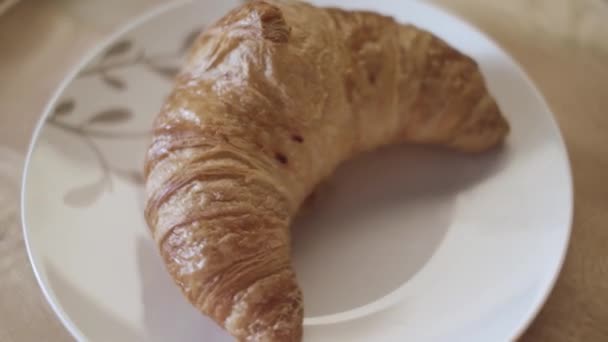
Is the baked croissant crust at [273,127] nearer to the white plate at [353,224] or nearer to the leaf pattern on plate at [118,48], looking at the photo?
the white plate at [353,224]

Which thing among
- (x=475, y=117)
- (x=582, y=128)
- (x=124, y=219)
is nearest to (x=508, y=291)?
(x=475, y=117)

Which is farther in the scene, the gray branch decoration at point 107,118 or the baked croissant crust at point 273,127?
the gray branch decoration at point 107,118

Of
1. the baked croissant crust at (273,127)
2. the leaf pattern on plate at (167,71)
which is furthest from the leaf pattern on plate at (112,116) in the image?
the baked croissant crust at (273,127)

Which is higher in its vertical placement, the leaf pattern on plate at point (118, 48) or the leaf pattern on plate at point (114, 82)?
the leaf pattern on plate at point (118, 48)

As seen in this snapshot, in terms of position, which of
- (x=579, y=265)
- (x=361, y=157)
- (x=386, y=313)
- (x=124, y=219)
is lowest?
(x=579, y=265)

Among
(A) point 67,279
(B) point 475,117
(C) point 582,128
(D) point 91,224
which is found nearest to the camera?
(A) point 67,279

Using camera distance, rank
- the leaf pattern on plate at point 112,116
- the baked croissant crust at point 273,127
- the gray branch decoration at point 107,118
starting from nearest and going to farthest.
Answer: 1. the baked croissant crust at point 273,127
2. the gray branch decoration at point 107,118
3. the leaf pattern on plate at point 112,116

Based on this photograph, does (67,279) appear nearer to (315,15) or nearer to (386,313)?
(386,313)
